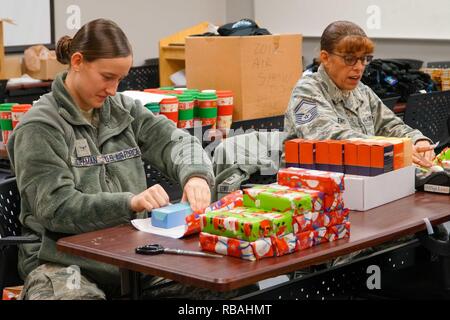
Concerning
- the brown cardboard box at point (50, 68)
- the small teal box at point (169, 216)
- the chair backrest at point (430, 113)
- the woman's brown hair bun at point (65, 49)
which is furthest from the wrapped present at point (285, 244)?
the brown cardboard box at point (50, 68)

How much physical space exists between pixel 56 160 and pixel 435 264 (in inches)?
55.8

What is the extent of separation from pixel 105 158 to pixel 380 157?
0.86 metres

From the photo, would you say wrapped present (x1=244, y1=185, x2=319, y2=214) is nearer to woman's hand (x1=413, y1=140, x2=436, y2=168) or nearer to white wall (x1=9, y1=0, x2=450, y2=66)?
woman's hand (x1=413, y1=140, x2=436, y2=168)

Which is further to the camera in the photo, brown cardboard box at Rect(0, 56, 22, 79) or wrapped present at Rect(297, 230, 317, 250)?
brown cardboard box at Rect(0, 56, 22, 79)

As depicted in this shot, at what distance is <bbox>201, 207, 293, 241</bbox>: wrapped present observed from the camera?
1904 mm

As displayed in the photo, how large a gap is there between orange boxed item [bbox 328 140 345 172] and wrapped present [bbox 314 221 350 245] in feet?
1.55

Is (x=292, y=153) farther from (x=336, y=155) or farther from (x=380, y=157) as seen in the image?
(x=380, y=157)

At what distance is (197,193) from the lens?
2.42 meters

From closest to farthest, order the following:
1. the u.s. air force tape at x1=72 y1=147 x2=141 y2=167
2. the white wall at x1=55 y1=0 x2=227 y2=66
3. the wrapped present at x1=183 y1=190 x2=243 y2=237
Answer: the wrapped present at x1=183 y1=190 x2=243 y2=237, the u.s. air force tape at x1=72 y1=147 x2=141 y2=167, the white wall at x1=55 y1=0 x2=227 y2=66

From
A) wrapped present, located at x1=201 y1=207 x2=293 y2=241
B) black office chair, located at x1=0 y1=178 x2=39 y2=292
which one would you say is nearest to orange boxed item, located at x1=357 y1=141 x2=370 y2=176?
wrapped present, located at x1=201 y1=207 x2=293 y2=241

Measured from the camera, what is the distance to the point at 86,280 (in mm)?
2348

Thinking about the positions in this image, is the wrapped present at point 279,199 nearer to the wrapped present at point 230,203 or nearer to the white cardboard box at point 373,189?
the wrapped present at point 230,203

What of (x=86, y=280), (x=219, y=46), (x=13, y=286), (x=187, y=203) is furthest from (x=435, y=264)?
(x=219, y=46)

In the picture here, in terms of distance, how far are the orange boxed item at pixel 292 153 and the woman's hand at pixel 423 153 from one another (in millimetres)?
560
